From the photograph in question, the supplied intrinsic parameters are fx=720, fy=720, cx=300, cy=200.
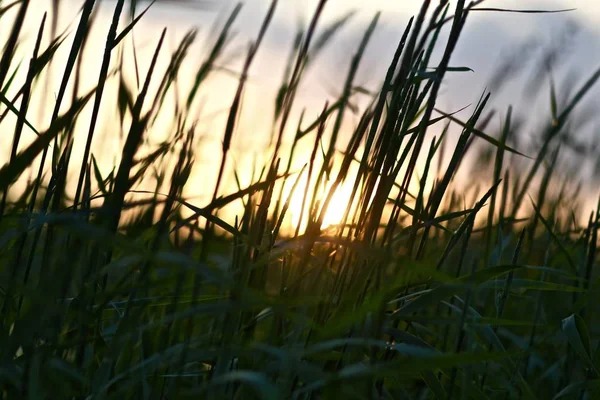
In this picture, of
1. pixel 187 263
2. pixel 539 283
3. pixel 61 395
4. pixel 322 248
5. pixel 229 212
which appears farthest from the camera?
pixel 229 212

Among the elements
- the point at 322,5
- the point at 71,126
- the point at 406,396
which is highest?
the point at 322,5

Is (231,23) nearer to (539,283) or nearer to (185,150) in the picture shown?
(185,150)

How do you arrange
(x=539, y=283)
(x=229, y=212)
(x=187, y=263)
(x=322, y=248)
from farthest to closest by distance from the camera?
1. (x=229, y=212)
2. (x=322, y=248)
3. (x=539, y=283)
4. (x=187, y=263)

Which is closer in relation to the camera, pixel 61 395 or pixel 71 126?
pixel 61 395

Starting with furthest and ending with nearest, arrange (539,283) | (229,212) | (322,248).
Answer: (229,212) < (322,248) < (539,283)

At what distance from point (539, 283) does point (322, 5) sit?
0.41m

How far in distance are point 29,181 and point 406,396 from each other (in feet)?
2.06

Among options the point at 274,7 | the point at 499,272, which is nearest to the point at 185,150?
the point at 274,7

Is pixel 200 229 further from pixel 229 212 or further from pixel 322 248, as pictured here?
pixel 322 248

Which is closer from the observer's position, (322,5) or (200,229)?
(322,5)

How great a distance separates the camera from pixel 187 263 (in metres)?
0.53

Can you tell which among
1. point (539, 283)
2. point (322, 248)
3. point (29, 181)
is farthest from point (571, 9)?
point (29, 181)

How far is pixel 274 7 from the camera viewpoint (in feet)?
2.40

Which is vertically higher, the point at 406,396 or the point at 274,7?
the point at 274,7
